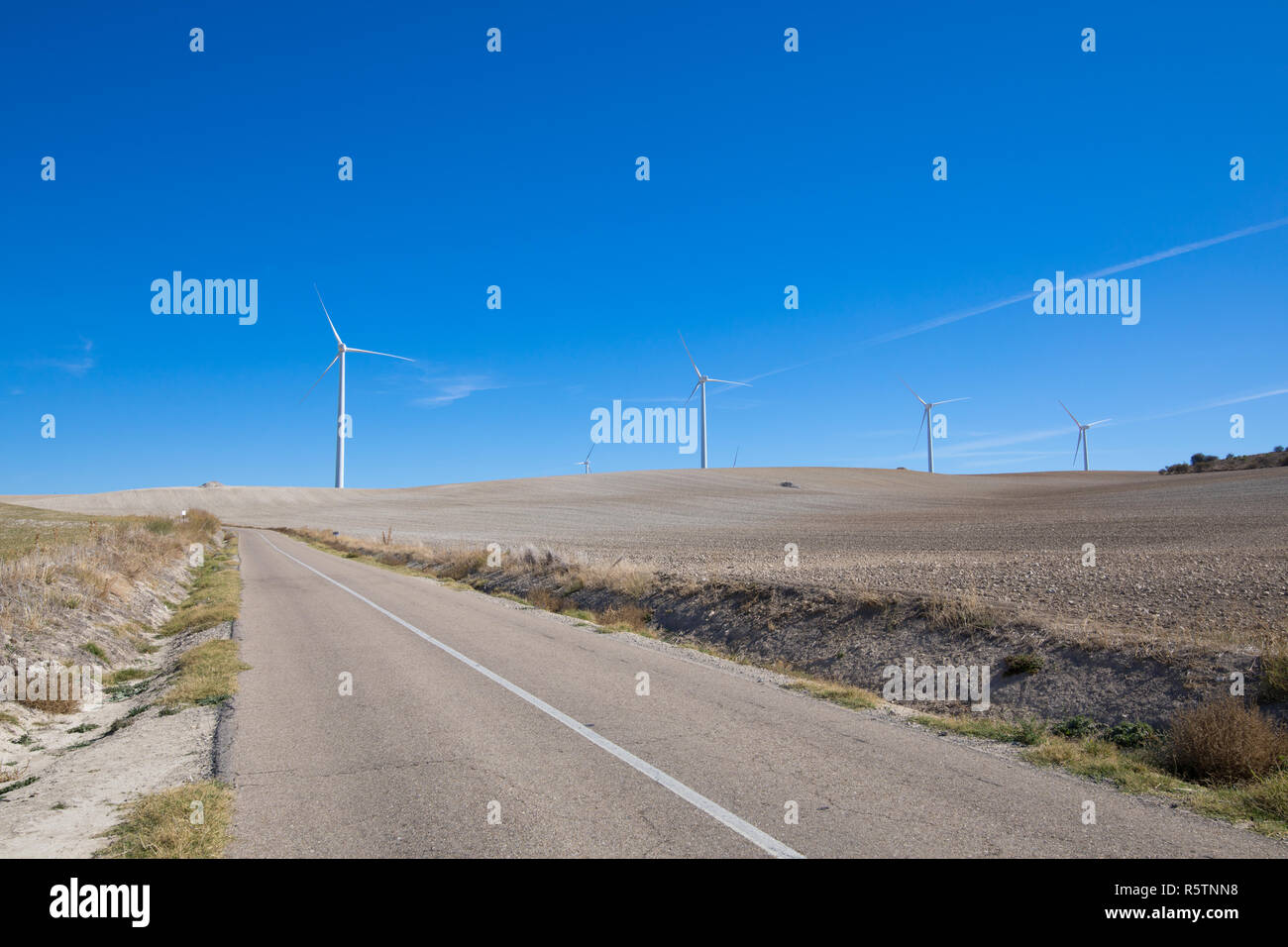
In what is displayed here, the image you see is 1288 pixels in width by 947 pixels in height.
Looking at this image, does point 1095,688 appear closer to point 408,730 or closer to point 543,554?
point 408,730

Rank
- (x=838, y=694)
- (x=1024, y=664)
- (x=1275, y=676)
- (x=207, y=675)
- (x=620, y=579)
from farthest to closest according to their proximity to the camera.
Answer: (x=620, y=579) → (x=207, y=675) → (x=1024, y=664) → (x=838, y=694) → (x=1275, y=676)

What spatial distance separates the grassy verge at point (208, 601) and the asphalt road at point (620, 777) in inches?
261

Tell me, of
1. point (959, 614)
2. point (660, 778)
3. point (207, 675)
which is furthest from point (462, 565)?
point (660, 778)

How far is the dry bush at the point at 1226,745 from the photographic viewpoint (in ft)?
22.2

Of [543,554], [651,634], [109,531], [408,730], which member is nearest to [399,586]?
[543,554]

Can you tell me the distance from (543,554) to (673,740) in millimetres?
20068

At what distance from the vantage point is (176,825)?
5.34 metres

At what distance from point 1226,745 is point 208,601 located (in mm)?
21632

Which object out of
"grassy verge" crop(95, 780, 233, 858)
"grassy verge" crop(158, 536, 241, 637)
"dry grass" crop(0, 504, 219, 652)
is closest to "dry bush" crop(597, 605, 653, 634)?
"grassy verge" crop(158, 536, 241, 637)

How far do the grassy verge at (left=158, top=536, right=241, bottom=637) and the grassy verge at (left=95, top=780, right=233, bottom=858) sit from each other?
11.5 metres

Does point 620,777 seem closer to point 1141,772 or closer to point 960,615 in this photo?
point 1141,772

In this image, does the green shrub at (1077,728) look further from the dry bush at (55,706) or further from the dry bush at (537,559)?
the dry bush at (537,559)

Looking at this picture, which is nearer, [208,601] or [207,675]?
[207,675]

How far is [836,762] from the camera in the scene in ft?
22.7
